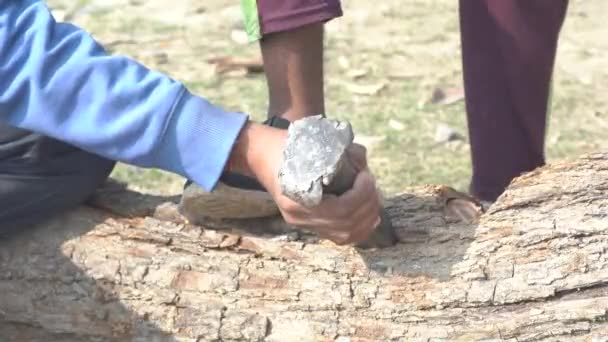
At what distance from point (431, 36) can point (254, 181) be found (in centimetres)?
218

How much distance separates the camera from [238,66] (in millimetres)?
3197

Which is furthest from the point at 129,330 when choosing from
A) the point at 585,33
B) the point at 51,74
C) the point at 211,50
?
the point at 585,33

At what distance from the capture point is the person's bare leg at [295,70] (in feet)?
4.84

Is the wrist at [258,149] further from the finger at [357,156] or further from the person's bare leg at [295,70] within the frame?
the person's bare leg at [295,70]

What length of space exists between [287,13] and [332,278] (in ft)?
1.22

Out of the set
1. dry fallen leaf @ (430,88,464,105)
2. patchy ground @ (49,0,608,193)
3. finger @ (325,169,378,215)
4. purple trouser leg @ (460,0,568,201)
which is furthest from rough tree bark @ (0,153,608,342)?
dry fallen leaf @ (430,88,464,105)

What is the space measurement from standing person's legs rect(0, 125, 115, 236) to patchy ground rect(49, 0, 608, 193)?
1106mm

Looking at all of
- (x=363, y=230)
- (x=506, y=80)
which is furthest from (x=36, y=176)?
(x=506, y=80)

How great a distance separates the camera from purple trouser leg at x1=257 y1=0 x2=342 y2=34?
1.43m

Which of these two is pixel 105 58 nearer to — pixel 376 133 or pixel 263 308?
pixel 263 308

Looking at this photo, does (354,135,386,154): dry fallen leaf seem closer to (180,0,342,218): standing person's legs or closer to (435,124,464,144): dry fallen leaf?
(435,124,464,144): dry fallen leaf

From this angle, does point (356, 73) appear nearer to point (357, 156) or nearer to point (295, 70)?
point (295, 70)

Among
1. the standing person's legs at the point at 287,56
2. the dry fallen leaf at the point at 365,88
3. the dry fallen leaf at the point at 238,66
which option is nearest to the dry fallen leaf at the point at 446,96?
the dry fallen leaf at the point at 365,88

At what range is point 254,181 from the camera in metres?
1.37
